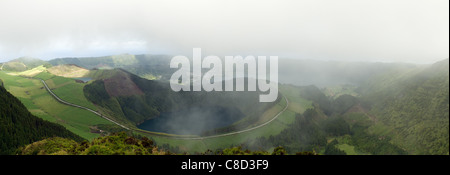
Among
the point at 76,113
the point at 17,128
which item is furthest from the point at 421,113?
the point at 76,113

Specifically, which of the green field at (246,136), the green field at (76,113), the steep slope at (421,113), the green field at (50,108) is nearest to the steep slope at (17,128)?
the green field at (76,113)

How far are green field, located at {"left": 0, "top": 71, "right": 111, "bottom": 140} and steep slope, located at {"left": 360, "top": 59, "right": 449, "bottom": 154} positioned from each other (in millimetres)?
145269

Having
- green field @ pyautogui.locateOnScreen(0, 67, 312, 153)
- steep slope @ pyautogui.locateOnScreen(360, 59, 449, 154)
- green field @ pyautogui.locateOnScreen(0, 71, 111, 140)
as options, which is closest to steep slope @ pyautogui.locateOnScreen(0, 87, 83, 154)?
green field @ pyautogui.locateOnScreen(0, 67, 312, 153)

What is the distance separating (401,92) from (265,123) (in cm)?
8869

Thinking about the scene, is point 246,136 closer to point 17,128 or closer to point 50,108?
point 17,128

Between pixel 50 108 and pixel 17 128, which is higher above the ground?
pixel 17 128

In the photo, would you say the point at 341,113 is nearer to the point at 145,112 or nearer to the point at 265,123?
the point at 265,123

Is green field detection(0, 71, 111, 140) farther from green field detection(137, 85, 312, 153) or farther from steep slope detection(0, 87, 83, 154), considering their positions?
green field detection(137, 85, 312, 153)

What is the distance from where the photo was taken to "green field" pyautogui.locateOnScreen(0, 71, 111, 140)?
330 ft

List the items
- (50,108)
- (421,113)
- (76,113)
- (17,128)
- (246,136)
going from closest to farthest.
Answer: (17,128), (421,113), (50,108), (76,113), (246,136)

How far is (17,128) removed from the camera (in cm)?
5722

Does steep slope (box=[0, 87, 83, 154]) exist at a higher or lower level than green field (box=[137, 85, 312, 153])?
higher

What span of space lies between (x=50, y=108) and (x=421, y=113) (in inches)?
7643

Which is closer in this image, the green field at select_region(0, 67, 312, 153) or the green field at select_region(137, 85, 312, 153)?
the green field at select_region(0, 67, 312, 153)
